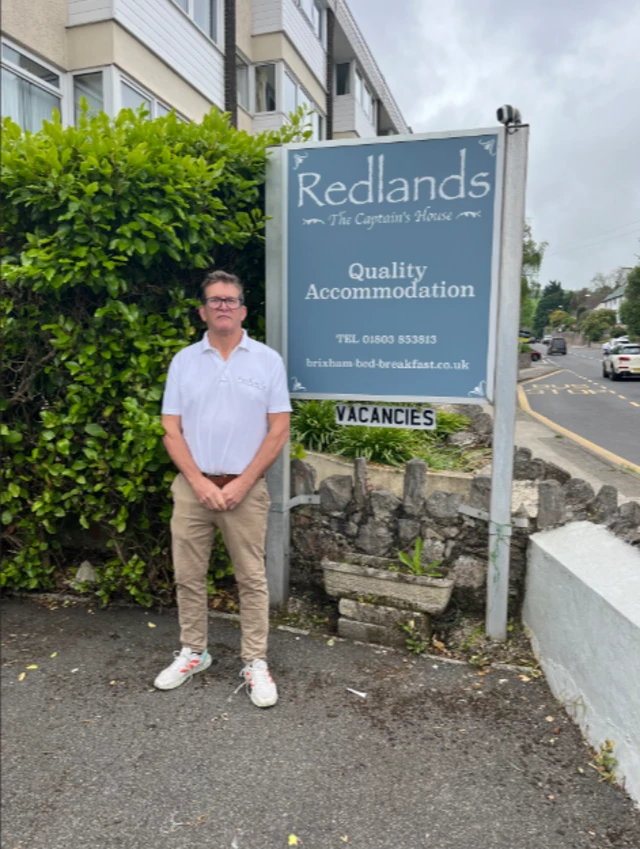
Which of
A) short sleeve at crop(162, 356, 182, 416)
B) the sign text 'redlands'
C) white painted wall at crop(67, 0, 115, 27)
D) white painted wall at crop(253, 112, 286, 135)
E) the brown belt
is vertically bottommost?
the brown belt

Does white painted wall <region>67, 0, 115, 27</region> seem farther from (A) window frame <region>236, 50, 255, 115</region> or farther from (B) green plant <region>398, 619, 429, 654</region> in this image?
(B) green plant <region>398, 619, 429, 654</region>

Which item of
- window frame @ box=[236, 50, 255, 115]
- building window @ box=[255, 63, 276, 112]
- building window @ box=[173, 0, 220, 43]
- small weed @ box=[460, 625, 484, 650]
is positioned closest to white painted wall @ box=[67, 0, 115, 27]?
building window @ box=[173, 0, 220, 43]

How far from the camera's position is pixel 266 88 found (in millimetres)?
15867

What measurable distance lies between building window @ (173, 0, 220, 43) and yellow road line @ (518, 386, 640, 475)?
1112cm

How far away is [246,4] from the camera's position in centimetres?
1487

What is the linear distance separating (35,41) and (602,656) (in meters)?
10.4

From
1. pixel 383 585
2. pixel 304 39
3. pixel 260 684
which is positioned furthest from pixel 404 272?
pixel 304 39

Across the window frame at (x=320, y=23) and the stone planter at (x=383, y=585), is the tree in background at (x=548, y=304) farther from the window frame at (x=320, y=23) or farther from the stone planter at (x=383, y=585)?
the window frame at (x=320, y=23)

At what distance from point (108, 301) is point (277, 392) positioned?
3.62 feet

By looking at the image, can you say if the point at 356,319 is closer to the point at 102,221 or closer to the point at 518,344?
the point at 518,344

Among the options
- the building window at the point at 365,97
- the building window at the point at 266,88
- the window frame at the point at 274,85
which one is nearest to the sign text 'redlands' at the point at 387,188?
the window frame at the point at 274,85

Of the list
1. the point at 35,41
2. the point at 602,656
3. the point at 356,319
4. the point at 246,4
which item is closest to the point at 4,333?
the point at 356,319

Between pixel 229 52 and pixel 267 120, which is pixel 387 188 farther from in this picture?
pixel 267 120

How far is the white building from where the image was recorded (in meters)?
A: 9.09
